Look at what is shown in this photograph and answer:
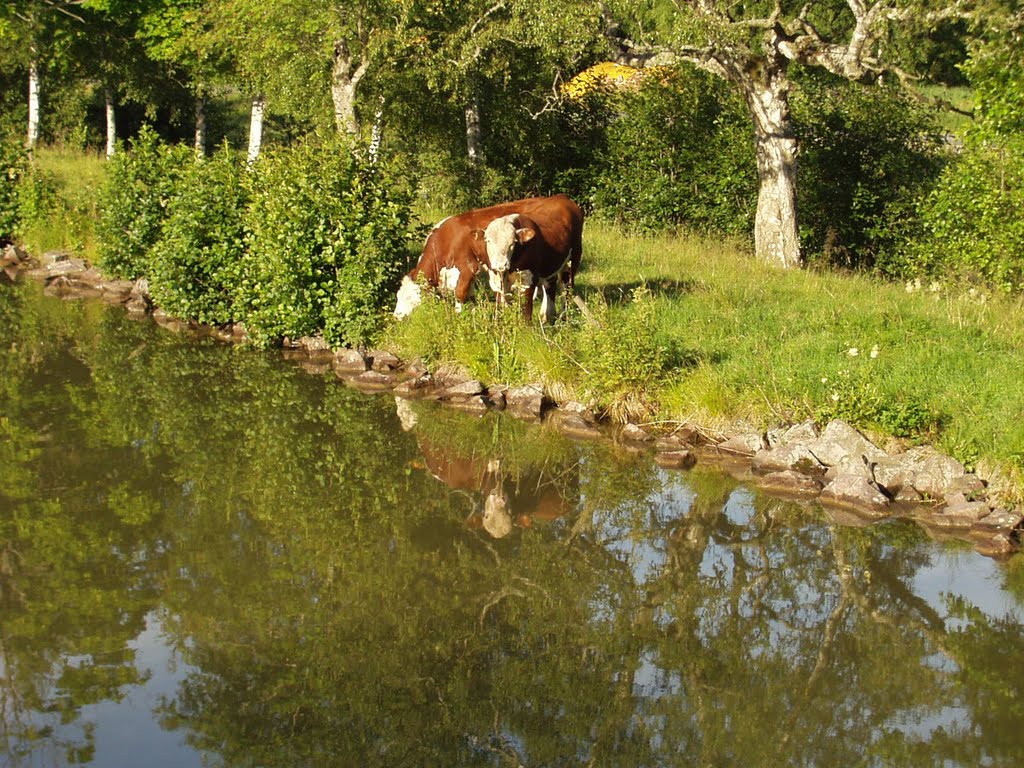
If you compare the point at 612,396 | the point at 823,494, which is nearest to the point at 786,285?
the point at 612,396

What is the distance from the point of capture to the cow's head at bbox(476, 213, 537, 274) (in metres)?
14.8

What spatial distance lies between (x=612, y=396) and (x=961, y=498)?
4.25 meters

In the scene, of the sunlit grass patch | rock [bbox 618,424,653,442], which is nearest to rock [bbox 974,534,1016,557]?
rock [bbox 618,424,653,442]

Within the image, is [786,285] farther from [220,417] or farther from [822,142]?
[220,417]

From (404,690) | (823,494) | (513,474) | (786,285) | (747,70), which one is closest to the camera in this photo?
(404,690)

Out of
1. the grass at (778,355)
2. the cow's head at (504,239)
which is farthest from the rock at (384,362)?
the cow's head at (504,239)

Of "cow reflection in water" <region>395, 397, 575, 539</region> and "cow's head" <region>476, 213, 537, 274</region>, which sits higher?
"cow's head" <region>476, 213, 537, 274</region>

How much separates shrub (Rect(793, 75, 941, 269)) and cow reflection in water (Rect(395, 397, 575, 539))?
35.8 ft

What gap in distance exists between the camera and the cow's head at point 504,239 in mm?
14750

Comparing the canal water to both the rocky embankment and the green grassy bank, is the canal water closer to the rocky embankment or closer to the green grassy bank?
the rocky embankment

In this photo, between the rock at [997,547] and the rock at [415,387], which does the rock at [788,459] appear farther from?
the rock at [415,387]

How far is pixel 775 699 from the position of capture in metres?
8.19

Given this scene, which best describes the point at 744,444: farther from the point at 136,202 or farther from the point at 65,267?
the point at 65,267

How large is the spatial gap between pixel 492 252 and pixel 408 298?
1.88 m
